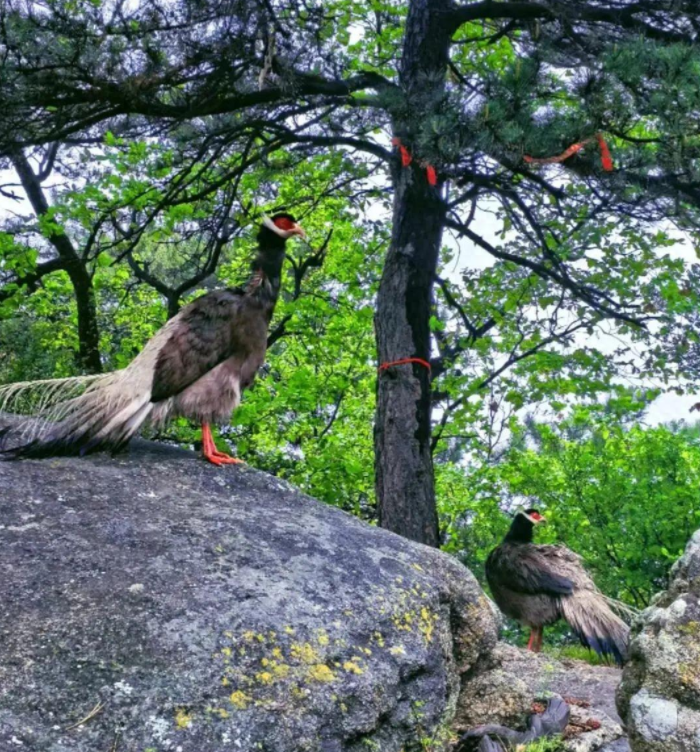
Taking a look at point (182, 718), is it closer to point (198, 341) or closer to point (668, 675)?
point (668, 675)

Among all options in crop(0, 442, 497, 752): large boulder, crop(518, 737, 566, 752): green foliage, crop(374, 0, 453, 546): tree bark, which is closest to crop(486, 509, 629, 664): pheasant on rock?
crop(374, 0, 453, 546): tree bark

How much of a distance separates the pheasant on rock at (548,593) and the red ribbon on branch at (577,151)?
4.19m

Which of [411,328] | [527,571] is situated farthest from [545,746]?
[411,328]

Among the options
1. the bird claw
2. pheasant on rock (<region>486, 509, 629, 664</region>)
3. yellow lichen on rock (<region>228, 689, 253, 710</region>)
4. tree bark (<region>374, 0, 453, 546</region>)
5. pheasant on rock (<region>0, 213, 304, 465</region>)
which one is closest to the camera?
yellow lichen on rock (<region>228, 689, 253, 710</region>)

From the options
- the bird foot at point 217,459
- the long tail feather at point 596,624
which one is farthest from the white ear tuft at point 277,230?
the long tail feather at point 596,624

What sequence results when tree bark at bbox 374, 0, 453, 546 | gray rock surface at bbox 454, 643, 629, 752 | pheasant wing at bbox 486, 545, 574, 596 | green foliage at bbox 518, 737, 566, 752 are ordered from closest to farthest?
green foliage at bbox 518, 737, 566, 752
gray rock surface at bbox 454, 643, 629, 752
tree bark at bbox 374, 0, 453, 546
pheasant wing at bbox 486, 545, 574, 596

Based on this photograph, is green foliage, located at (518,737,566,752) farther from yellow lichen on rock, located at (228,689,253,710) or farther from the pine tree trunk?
the pine tree trunk

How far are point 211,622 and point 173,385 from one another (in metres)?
2.32

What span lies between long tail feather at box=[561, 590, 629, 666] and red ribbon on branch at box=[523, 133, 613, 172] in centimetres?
409

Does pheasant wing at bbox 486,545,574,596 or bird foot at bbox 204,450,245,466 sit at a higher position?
bird foot at bbox 204,450,245,466

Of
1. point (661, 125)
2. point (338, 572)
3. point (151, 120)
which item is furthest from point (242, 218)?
point (338, 572)

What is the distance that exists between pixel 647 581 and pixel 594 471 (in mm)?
2398

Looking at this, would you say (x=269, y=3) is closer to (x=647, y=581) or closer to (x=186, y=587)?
(x=186, y=587)

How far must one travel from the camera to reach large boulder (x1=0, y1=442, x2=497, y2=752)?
10.9 ft
